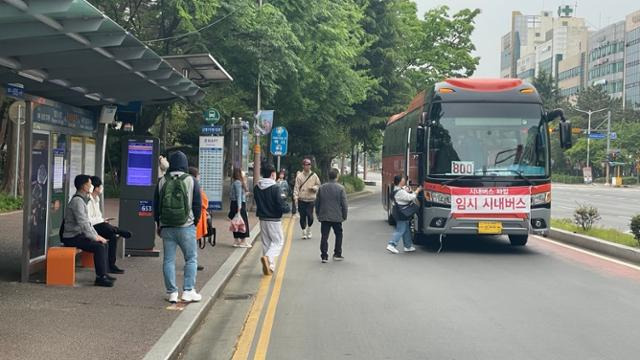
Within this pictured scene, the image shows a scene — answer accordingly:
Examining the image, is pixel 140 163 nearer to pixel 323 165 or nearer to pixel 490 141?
pixel 490 141

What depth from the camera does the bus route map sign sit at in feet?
43.8

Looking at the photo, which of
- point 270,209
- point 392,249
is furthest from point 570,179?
point 270,209

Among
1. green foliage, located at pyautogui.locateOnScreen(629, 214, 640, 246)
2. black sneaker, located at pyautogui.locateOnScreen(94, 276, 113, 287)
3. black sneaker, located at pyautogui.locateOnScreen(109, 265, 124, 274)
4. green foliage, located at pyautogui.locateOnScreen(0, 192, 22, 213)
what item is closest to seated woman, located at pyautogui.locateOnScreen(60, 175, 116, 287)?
black sneaker, located at pyautogui.locateOnScreen(94, 276, 113, 287)

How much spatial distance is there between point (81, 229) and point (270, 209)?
2917mm

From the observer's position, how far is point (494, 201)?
13.4 metres

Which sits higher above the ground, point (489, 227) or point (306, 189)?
point (306, 189)

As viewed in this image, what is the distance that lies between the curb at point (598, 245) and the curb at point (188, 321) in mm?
7485

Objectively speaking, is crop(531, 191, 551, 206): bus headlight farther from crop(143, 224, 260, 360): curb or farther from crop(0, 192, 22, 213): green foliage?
crop(0, 192, 22, 213): green foliage

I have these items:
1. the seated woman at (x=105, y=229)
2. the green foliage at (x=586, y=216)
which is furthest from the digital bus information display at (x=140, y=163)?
the green foliage at (x=586, y=216)

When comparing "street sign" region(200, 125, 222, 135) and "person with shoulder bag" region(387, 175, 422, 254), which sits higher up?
"street sign" region(200, 125, 222, 135)

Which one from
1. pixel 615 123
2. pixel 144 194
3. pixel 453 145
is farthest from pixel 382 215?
pixel 615 123

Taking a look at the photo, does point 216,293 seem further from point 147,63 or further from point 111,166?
point 111,166

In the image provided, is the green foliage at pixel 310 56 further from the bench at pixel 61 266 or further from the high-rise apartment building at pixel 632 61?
the high-rise apartment building at pixel 632 61

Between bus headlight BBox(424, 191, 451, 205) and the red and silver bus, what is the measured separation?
20 mm
